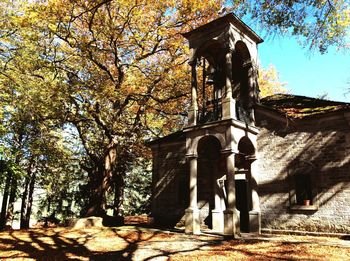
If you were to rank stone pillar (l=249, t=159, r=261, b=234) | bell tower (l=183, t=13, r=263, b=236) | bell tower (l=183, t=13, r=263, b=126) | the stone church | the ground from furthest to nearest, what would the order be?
bell tower (l=183, t=13, r=263, b=126)
stone pillar (l=249, t=159, r=261, b=234)
bell tower (l=183, t=13, r=263, b=236)
the stone church
the ground

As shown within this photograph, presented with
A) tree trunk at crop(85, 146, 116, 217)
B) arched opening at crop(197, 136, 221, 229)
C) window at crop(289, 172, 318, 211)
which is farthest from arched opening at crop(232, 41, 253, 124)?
tree trunk at crop(85, 146, 116, 217)

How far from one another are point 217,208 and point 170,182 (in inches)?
136

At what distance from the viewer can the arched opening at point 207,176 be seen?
1516cm

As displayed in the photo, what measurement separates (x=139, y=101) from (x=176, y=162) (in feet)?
13.6

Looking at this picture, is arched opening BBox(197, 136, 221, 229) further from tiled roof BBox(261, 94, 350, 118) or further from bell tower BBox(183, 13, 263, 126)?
tiled roof BBox(261, 94, 350, 118)

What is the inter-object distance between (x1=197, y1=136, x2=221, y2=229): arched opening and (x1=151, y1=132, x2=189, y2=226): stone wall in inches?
38.8

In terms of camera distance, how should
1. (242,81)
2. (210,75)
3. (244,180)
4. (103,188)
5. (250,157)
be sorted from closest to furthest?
(250,157)
(244,180)
(242,81)
(103,188)
(210,75)

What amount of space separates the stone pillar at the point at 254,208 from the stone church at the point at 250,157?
0.04 meters

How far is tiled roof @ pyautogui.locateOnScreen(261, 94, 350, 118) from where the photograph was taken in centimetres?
1262

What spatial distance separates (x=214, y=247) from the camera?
9984 millimetres

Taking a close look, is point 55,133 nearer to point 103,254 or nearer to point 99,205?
point 99,205

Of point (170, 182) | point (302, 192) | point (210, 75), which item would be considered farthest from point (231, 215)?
point (210, 75)

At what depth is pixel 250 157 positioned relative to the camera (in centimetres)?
1410

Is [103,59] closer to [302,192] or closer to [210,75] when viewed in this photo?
[210,75]
